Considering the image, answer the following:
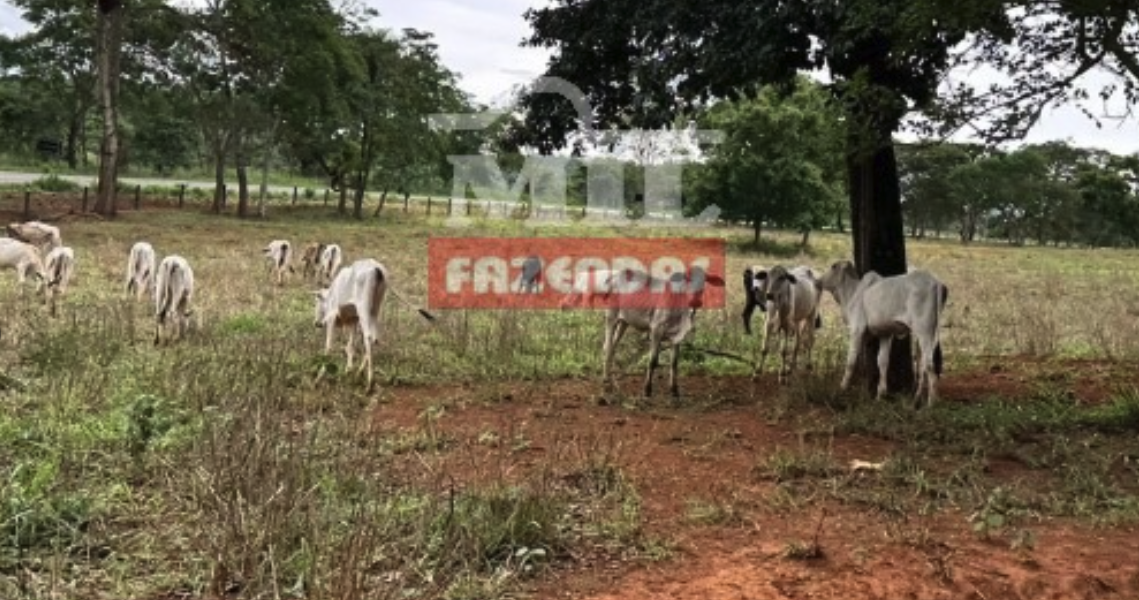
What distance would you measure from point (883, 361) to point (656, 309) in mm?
2164

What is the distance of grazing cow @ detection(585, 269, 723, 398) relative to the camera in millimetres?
9531

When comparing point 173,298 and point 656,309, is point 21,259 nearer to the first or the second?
point 173,298

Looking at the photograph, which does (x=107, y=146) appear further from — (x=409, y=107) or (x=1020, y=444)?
(x=1020, y=444)

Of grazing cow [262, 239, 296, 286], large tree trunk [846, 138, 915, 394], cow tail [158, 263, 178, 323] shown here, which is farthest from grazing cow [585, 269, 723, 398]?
grazing cow [262, 239, 296, 286]

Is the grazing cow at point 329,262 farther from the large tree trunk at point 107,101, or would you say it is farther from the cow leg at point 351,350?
the large tree trunk at point 107,101

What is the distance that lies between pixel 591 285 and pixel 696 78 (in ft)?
12.4

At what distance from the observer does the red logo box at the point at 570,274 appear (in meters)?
→ 9.79

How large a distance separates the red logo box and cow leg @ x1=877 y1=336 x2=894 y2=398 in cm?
164

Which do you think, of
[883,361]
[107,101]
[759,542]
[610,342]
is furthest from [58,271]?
[107,101]

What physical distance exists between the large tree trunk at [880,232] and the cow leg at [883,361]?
0.23 meters

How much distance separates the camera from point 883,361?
9414mm

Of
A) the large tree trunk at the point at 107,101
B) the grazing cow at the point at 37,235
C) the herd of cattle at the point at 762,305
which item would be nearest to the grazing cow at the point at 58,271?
the herd of cattle at the point at 762,305

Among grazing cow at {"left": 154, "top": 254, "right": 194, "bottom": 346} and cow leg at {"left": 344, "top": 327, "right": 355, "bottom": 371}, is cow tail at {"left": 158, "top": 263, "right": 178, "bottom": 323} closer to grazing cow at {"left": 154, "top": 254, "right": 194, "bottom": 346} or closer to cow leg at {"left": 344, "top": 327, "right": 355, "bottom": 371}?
grazing cow at {"left": 154, "top": 254, "right": 194, "bottom": 346}

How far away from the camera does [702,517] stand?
5.41 meters
